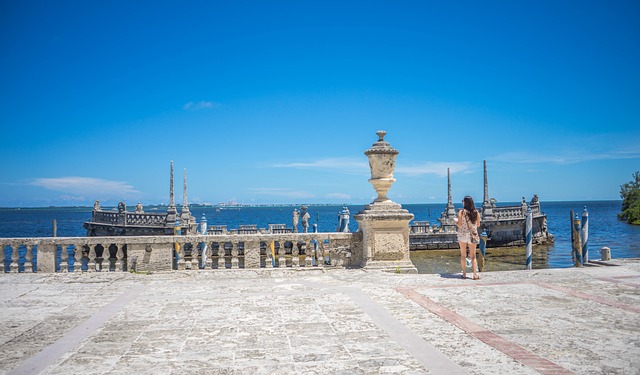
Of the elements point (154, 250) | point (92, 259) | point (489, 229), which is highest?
A: point (154, 250)

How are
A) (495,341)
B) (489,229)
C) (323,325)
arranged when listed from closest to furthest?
(495,341) → (323,325) → (489,229)

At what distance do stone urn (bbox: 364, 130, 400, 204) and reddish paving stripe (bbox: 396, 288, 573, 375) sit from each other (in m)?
3.34

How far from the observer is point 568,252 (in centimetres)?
3334

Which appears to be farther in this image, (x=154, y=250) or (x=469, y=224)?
(x=154, y=250)

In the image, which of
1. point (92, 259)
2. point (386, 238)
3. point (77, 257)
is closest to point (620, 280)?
point (386, 238)

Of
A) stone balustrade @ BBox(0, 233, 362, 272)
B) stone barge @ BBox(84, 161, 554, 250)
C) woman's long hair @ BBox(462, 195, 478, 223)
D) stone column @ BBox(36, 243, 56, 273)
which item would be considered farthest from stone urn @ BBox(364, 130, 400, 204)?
stone barge @ BBox(84, 161, 554, 250)

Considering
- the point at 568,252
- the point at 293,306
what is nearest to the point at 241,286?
the point at 293,306

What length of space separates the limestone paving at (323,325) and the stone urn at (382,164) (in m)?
2.03

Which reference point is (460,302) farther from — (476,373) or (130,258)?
(130,258)

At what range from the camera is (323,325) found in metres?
5.62

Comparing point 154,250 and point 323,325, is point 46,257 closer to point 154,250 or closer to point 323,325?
point 154,250

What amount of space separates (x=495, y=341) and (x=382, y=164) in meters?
5.38

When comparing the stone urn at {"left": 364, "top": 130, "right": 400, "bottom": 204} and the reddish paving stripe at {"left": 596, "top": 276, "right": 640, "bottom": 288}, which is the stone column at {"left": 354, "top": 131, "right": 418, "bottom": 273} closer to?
the stone urn at {"left": 364, "top": 130, "right": 400, "bottom": 204}

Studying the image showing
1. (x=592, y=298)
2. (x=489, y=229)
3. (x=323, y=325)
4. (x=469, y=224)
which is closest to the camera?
(x=323, y=325)
